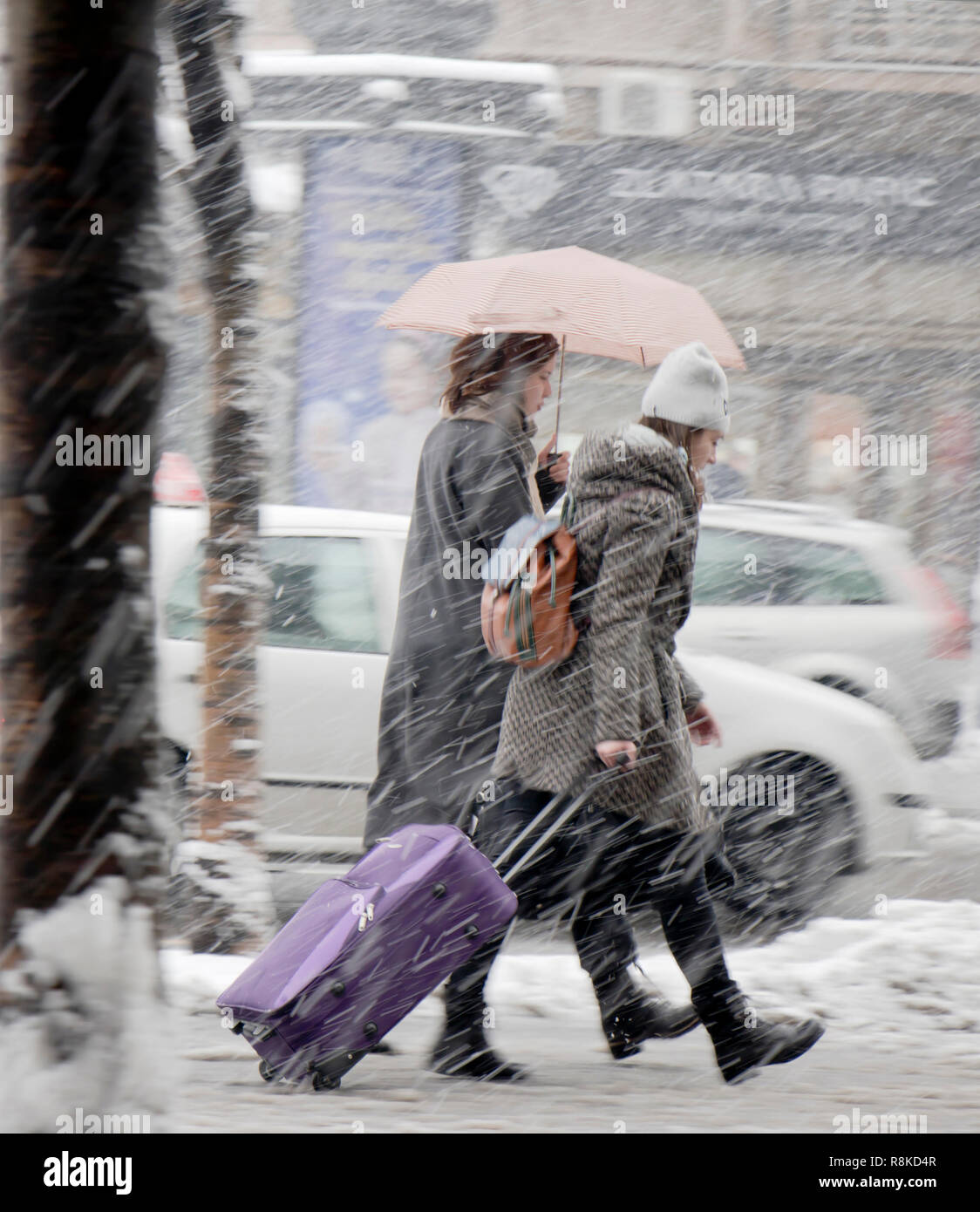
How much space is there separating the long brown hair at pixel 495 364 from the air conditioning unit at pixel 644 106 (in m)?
14.3

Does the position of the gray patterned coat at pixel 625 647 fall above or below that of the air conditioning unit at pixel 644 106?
below

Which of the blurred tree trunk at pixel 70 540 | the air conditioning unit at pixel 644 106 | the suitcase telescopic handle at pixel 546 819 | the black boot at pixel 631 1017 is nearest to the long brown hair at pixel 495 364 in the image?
the suitcase telescopic handle at pixel 546 819

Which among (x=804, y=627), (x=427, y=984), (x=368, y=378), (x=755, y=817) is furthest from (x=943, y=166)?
(x=427, y=984)

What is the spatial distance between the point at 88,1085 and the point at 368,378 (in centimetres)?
1064

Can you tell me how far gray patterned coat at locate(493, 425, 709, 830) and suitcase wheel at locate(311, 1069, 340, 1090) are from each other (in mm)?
878

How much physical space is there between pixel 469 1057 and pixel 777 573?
14.2 feet

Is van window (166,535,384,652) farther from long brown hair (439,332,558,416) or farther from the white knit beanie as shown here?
the white knit beanie

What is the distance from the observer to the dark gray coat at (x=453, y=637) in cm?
409

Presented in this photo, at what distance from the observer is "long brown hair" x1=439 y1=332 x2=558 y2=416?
13.7 feet

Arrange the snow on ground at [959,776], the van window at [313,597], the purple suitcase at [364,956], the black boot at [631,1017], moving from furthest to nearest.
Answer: the snow on ground at [959,776], the van window at [313,597], the black boot at [631,1017], the purple suitcase at [364,956]

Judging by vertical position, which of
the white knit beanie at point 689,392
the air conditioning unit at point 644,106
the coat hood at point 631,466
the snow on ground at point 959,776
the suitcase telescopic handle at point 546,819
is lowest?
the snow on ground at point 959,776

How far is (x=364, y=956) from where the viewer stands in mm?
3582

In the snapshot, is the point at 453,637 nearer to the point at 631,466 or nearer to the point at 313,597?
the point at 631,466

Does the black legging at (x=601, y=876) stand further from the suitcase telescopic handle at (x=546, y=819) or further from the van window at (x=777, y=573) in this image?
the van window at (x=777, y=573)
